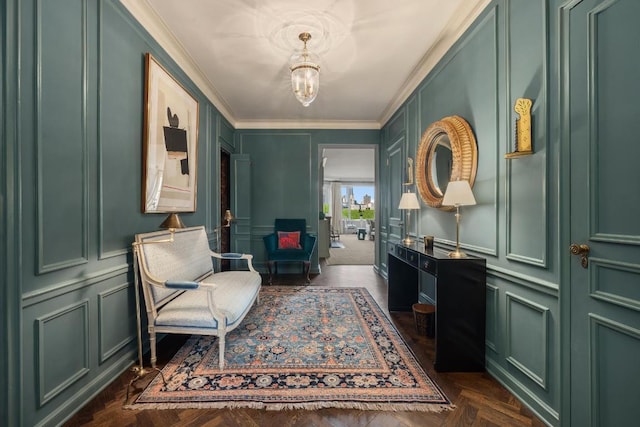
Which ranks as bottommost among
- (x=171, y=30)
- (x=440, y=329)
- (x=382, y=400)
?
(x=382, y=400)

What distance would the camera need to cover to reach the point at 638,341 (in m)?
1.15

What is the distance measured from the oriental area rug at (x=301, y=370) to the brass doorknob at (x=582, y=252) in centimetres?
116

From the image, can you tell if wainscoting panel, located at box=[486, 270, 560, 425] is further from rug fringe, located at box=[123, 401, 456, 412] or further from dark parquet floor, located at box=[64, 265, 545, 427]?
rug fringe, located at box=[123, 401, 456, 412]

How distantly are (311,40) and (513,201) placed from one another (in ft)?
7.53

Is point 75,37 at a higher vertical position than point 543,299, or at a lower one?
higher

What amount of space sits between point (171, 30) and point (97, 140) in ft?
4.71

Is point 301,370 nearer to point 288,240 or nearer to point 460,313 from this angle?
point 460,313

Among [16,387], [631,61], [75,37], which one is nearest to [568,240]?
[631,61]

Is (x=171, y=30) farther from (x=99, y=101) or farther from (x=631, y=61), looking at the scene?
(x=631, y=61)

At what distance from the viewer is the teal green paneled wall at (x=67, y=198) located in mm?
1348

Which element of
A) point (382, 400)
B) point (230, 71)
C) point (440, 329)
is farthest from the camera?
point (230, 71)

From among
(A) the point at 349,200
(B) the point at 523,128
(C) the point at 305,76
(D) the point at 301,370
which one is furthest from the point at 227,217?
(A) the point at 349,200

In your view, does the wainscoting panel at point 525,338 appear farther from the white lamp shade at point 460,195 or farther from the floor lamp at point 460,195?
the white lamp shade at point 460,195

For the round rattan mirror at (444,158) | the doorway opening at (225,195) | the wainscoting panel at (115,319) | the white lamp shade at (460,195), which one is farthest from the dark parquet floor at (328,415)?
the doorway opening at (225,195)
